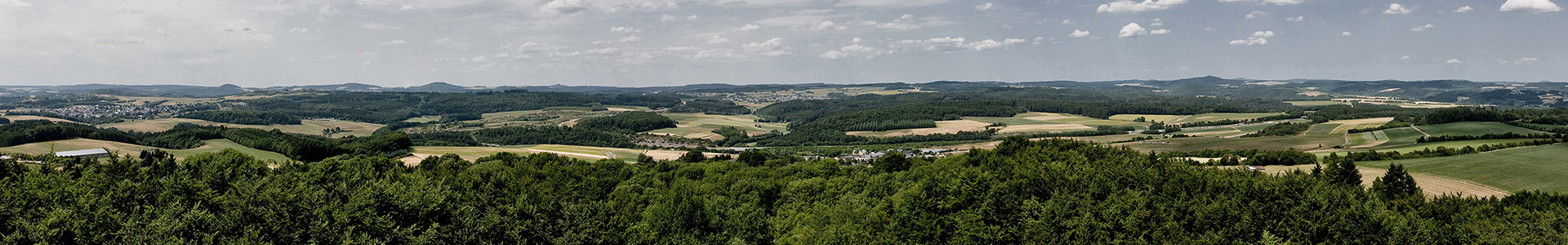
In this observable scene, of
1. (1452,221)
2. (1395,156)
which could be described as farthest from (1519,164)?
(1452,221)

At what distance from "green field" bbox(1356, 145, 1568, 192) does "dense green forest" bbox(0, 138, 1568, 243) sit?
491cm

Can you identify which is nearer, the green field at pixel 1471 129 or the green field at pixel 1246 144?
the green field at pixel 1471 129

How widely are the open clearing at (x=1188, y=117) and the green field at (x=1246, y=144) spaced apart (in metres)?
64.7

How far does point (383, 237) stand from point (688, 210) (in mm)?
14259

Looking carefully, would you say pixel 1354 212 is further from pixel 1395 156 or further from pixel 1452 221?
pixel 1395 156

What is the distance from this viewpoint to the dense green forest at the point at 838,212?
25766mm

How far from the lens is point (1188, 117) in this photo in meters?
185

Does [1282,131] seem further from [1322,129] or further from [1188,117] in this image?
[1188,117]

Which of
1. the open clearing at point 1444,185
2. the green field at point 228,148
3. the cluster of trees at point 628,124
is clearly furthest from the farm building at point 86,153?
the cluster of trees at point 628,124

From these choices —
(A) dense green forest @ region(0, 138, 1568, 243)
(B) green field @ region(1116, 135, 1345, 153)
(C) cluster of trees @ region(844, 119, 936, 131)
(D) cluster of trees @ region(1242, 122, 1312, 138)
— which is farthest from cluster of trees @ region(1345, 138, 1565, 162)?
(C) cluster of trees @ region(844, 119, 936, 131)

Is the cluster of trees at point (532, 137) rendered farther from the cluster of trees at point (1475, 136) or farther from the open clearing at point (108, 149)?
the cluster of trees at point (1475, 136)

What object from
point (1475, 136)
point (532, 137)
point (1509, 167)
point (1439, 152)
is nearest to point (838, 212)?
point (1509, 167)

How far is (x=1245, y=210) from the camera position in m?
27.6

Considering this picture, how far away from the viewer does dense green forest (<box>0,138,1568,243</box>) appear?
25.8 metres
